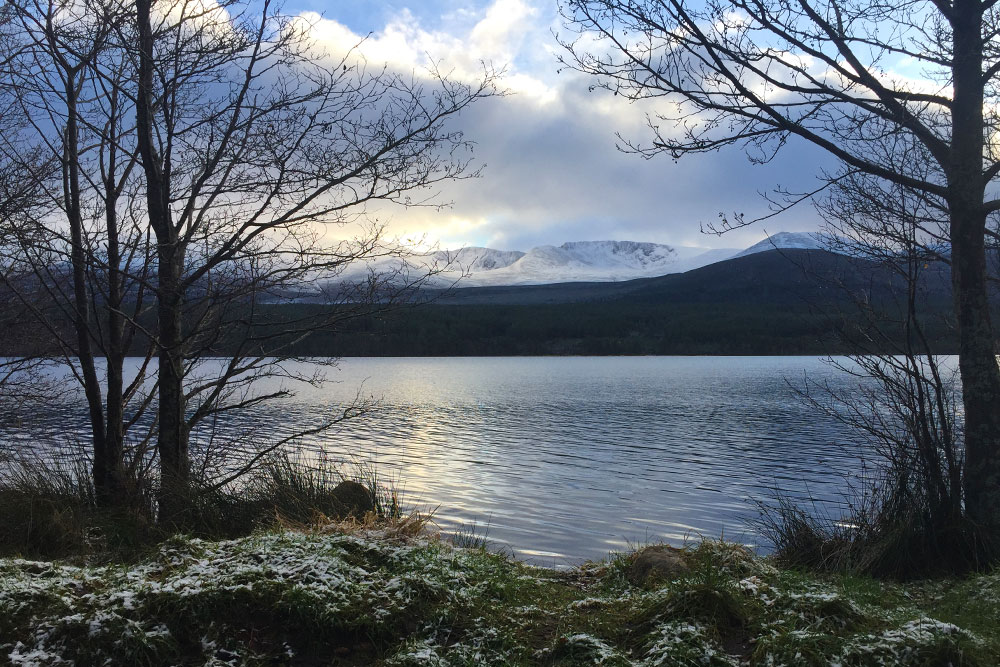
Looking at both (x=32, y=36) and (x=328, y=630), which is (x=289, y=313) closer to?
(x=32, y=36)

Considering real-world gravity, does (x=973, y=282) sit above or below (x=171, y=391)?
above

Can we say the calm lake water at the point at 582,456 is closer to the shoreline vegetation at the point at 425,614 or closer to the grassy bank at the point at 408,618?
the shoreline vegetation at the point at 425,614

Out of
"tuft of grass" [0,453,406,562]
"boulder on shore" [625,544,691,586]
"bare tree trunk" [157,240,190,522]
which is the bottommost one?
"boulder on shore" [625,544,691,586]

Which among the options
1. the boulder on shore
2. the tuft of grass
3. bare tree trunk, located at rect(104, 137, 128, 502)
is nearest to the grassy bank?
the boulder on shore

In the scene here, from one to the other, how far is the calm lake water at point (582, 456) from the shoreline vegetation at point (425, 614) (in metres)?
3.47

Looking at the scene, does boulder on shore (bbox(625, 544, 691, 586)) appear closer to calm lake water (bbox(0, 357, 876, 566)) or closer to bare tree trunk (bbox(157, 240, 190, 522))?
calm lake water (bbox(0, 357, 876, 566))

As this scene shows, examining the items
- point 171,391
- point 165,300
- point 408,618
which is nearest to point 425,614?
point 408,618

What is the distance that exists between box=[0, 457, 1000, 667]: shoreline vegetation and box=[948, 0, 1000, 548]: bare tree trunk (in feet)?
4.75

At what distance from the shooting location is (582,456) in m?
24.4

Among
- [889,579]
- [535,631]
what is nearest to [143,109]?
[535,631]

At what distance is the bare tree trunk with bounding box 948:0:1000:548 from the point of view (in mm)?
Result: 6637

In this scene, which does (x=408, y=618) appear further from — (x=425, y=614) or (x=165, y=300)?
(x=165, y=300)

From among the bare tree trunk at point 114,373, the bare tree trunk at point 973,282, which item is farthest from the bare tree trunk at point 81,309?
the bare tree trunk at point 973,282

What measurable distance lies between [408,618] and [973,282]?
6.00 m
